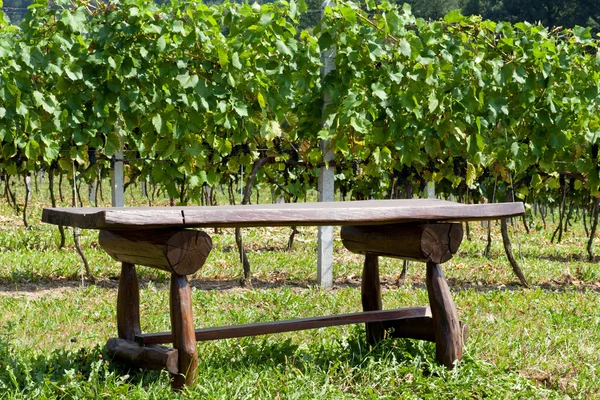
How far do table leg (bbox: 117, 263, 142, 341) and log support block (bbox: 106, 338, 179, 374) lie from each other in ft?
0.26

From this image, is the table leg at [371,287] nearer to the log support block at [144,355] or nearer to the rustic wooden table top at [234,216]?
the rustic wooden table top at [234,216]

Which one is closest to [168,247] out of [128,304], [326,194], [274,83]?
[128,304]

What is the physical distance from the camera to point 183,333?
3408 mm

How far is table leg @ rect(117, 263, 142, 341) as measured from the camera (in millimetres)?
3842

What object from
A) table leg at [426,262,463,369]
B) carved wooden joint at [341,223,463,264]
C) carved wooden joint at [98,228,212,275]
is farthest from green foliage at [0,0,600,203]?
carved wooden joint at [98,228,212,275]

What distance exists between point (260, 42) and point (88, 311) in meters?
2.40

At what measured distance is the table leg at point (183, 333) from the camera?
340 cm

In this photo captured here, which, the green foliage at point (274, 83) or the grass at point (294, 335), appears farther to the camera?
the green foliage at point (274, 83)

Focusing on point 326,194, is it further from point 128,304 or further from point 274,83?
point 128,304

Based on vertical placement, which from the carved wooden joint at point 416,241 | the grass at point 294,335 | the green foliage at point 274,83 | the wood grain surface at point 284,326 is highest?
the green foliage at point 274,83

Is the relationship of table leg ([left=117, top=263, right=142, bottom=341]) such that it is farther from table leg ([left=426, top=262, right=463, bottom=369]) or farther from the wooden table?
table leg ([left=426, top=262, right=463, bottom=369])

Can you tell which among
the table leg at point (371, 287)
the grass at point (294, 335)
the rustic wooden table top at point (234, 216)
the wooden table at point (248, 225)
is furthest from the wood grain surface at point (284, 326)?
the rustic wooden table top at point (234, 216)

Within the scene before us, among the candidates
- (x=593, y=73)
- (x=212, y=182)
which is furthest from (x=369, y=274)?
(x=593, y=73)

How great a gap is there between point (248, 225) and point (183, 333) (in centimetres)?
57
